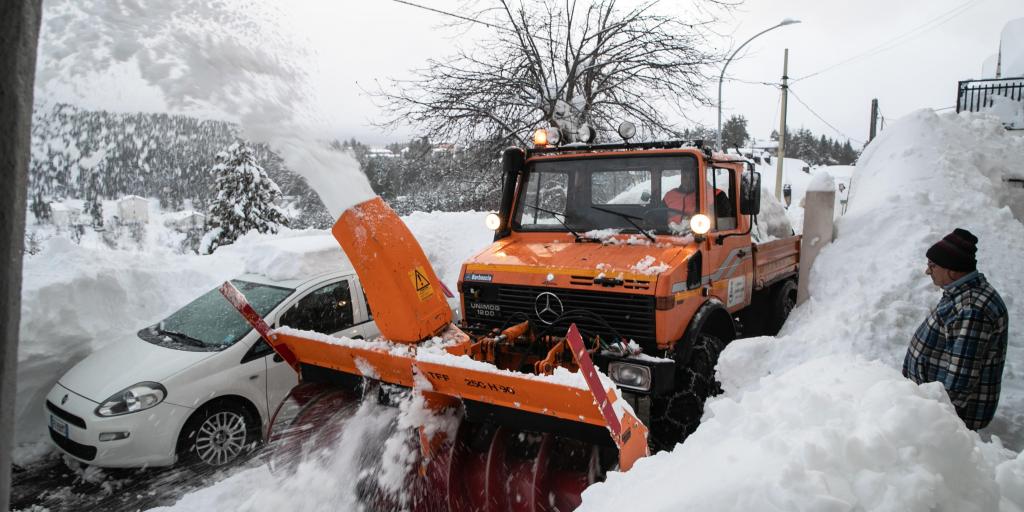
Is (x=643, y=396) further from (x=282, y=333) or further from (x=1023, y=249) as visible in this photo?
(x=1023, y=249)

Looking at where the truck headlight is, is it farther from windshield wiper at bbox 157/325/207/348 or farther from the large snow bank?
windshield wiper at bbox 157/325/207/348

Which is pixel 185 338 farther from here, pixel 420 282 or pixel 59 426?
pixel 420 282

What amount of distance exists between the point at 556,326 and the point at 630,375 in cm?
71

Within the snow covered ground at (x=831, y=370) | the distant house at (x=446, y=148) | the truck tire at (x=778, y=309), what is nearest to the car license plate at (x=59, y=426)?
the snow covered ground at (x=831, y=370)

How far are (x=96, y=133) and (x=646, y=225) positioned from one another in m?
3.52

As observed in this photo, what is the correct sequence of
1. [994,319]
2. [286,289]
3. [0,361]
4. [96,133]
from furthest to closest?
[286,289]
[994,319]
[96,133]
[0,361]

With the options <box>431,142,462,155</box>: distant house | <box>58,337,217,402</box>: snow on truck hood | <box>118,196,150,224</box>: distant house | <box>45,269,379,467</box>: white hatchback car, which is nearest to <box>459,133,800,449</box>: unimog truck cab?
<box>45,269,379,467</box>: white hatchback car

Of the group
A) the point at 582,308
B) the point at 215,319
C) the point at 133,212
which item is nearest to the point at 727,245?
the point at 582,308

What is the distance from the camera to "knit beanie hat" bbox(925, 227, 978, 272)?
3002 millimetres

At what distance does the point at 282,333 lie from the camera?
12.5 feet

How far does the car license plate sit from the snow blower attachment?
2.03m

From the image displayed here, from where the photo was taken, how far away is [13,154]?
87 cm

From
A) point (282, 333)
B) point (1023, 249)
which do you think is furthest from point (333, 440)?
point (1023, 249)

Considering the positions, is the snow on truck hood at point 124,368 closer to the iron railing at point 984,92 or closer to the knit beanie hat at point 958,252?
the knit beanie hat at point 958,252
